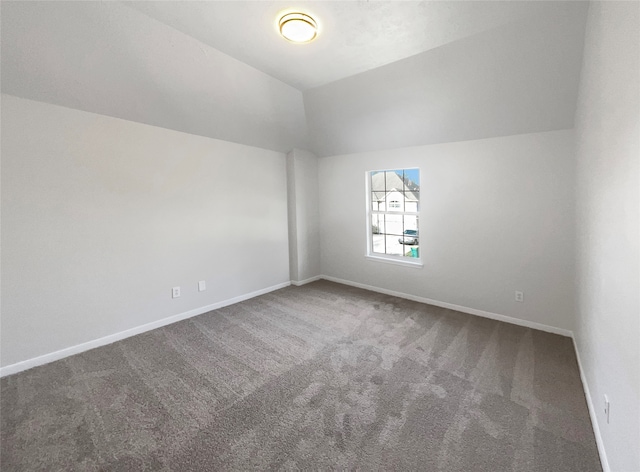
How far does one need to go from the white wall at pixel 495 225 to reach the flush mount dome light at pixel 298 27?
2.06 m

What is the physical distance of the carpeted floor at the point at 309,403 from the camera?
1.43 meters

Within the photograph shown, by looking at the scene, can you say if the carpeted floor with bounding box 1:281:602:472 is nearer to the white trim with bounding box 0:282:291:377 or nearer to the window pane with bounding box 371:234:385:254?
the white trim with bounding box 0:282:291:377

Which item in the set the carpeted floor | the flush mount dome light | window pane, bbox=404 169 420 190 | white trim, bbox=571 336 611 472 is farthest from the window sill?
the flush mount dome light

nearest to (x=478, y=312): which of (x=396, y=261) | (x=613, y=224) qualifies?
(x=396, y=261)

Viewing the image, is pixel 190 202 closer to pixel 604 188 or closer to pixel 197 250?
pixel 197 250

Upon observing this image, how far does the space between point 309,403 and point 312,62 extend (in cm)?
290

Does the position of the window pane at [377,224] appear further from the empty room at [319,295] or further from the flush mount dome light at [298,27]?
the flush mount dome light at [298,27]

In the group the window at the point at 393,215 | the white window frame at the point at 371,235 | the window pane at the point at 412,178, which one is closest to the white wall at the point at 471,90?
the window pane at the point at 412,178

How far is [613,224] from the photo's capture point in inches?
50.0

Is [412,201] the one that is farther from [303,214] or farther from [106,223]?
[106,223]

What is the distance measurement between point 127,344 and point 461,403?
3031mm

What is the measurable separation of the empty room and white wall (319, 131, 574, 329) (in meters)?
0.02

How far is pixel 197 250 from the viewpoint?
334 centimetres

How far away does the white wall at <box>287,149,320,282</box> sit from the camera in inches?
171
